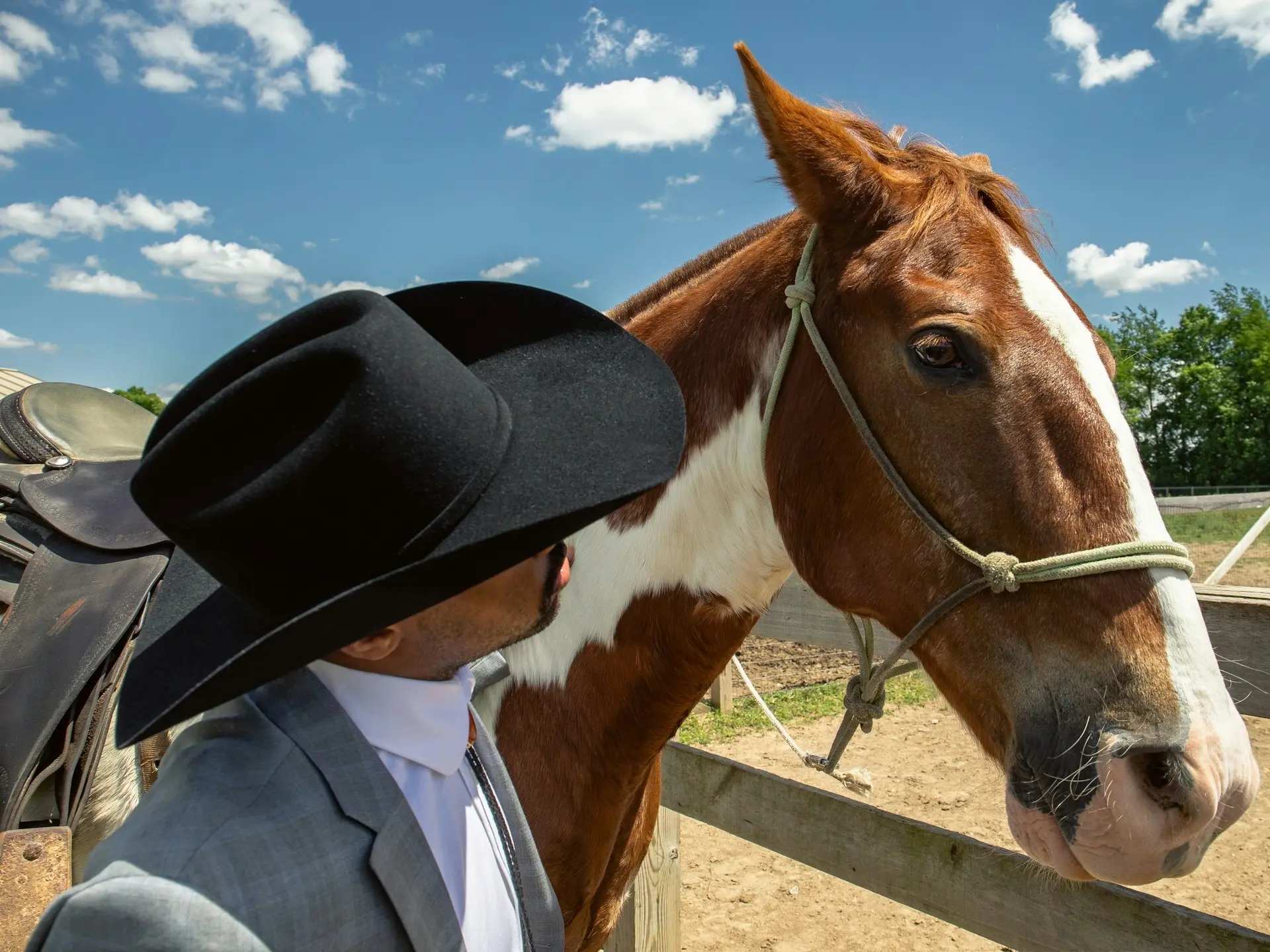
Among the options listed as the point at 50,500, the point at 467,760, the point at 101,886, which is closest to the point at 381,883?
the point at 101,886

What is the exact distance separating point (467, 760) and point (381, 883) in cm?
41

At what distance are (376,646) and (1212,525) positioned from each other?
2121 centimetres

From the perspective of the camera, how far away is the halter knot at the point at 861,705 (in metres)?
1.80

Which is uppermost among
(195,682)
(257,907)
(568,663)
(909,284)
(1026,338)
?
(909,284)

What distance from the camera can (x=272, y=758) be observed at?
851 mm

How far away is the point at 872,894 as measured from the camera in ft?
14.1

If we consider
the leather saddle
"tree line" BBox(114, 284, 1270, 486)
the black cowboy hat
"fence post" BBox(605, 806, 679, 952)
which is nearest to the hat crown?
the black cowboy hat

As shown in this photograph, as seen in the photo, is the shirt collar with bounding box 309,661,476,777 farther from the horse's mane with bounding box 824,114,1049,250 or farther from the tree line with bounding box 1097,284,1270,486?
the tree line with bounding box 1097,284,1270,486

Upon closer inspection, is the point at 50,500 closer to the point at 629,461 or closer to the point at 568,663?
the point at 568,663

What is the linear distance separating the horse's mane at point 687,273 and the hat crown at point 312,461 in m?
1.27

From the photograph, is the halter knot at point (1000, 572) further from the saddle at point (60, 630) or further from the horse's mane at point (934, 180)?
the saddle at point (60, 630)

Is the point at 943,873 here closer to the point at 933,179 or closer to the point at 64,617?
the point at 933,179

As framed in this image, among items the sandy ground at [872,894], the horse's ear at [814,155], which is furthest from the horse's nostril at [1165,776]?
the sandy ground at [872,894]

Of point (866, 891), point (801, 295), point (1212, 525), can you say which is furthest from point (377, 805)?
point (1212, 525)
